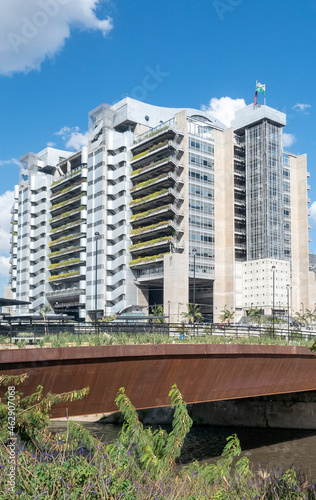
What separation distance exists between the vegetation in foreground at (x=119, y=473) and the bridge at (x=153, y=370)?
3170 millimetres

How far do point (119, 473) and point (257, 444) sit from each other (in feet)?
82.0

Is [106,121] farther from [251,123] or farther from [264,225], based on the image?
[264,225]

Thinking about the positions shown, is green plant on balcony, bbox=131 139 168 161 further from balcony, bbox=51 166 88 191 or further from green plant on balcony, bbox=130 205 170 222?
balcony, bbox=51 166 88 191

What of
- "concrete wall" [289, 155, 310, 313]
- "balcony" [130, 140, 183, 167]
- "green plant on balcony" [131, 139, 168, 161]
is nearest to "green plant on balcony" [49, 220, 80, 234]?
"balcony" [130, 140, 183, 167]

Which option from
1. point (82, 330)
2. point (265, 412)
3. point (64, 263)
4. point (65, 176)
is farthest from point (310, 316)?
point (82, 330)

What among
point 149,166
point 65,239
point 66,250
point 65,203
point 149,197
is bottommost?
point 66,250

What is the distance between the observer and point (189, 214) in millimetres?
100938

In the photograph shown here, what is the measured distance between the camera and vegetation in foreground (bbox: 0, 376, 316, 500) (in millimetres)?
7699

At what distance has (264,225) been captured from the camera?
10494 centimetres

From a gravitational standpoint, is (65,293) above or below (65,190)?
below

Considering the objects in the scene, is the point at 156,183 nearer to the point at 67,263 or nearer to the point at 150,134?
the point at 150,134

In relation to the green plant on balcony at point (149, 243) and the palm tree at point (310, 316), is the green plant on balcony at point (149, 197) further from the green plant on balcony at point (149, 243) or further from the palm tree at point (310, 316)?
the palm tree at point (310, 316)

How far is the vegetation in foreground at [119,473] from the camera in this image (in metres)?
7.70

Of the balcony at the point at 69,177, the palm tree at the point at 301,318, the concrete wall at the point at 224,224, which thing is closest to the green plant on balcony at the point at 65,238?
the balcony at the point at 69,177
